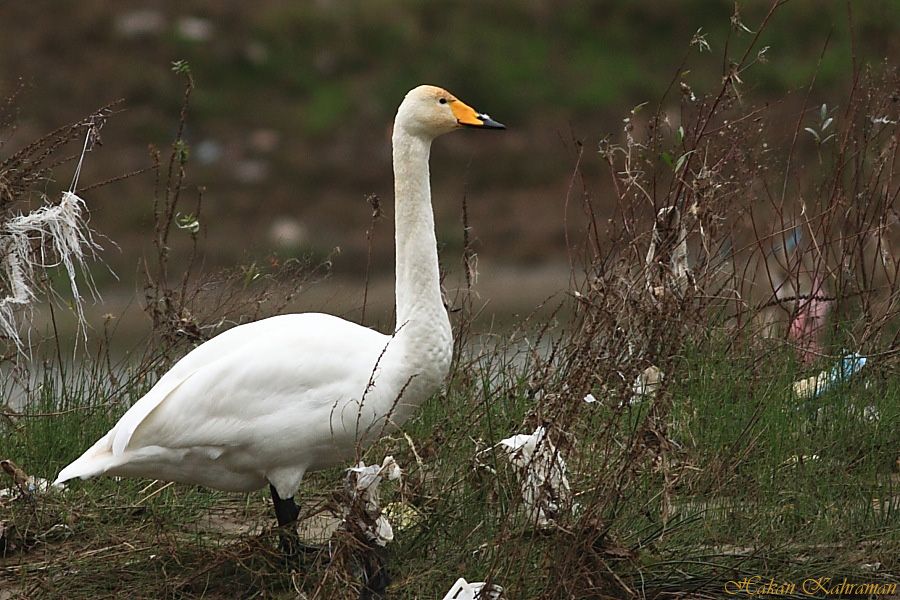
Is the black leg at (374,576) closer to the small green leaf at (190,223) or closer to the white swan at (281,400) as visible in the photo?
→ the white swan at (281,400)

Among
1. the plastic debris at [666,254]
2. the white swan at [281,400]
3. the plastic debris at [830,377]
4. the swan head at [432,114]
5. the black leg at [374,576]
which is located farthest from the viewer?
the plastic debris at [830,377]

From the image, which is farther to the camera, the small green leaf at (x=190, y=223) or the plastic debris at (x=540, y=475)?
the small green leaf at (x=190, y=223)

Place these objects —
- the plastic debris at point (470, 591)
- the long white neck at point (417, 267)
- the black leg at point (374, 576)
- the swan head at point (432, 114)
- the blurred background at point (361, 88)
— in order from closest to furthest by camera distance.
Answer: the plastic debris at point (470, 591) → the black leg at point (374, 576) → the long white neck at point (417, 267) → the swan head at point (432, 114) → the blurred background at point (361, 88)

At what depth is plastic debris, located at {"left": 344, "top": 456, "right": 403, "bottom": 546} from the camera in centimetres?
411

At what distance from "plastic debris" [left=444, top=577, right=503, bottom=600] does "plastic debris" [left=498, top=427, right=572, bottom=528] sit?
215 millimetres

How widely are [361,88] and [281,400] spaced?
16.8m

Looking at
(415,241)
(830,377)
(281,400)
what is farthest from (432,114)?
(830,377)

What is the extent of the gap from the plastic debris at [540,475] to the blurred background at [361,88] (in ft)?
42.2

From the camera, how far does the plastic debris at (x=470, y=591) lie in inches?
156

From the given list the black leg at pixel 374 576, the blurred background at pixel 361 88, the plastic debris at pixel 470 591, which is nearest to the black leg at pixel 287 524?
the black leg at pixel 374 576

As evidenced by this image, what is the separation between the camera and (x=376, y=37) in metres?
21.6

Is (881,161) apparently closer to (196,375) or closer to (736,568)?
(736,568)

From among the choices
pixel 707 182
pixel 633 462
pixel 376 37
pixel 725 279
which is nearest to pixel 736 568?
pixel 633 462

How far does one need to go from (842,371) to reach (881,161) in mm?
810
